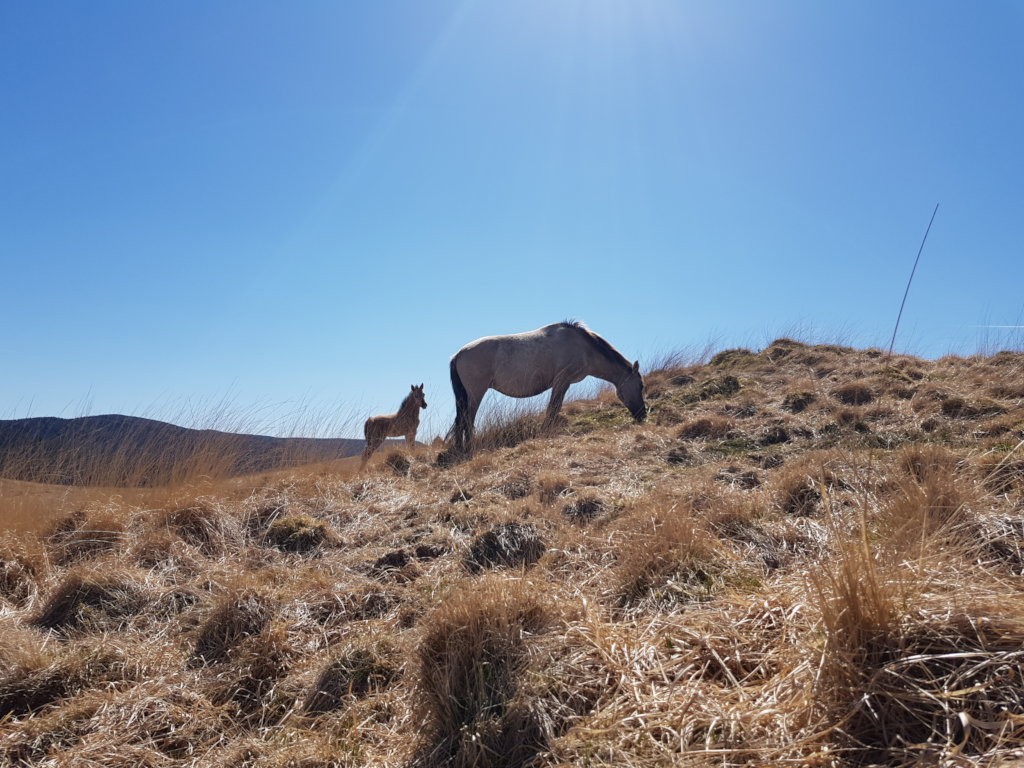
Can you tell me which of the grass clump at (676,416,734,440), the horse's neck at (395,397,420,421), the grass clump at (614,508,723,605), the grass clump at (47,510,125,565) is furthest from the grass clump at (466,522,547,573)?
the horse's neck at (395,397,420,421)

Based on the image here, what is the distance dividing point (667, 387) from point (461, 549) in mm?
8116

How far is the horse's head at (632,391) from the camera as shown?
9.99 m

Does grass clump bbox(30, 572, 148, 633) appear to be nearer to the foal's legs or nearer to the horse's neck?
the foal's legs

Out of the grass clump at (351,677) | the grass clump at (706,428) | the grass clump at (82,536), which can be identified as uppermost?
the grass clump at (706,428)

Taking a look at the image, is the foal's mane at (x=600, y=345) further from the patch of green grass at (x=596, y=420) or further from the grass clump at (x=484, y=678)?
the grass clump at (x=484, y=678)

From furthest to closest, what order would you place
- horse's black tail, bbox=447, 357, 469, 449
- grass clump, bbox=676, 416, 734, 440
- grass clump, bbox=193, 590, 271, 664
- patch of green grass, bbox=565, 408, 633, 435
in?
1. horse's black tail, bbox=447, 357, 469, 449
2. patch of green grass, bbox=565, 408, 633, 435
3. grass clump, bbox=676, 416, 734, 440
4. grass clump, bbox=193, 590, 271, 664

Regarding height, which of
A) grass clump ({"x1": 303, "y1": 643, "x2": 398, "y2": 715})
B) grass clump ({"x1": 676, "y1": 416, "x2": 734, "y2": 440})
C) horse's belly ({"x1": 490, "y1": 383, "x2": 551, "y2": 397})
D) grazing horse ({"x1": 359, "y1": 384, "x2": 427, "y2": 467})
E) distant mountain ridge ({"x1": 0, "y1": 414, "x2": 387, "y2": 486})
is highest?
horse's belly ({"x1": 490, "y1": 383, "x2": 551, "y2": 397})

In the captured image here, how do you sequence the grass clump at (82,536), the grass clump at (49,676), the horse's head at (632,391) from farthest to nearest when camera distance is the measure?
the horse's head at (632,391) → the grass clump at (82,536) → the grass clump at (49,676)

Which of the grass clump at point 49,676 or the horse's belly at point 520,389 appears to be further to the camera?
the horse's belly at point 520,389

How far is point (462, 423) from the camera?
32.4ft

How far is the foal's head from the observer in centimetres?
1158

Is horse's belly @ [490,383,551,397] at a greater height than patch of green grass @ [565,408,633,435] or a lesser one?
greater

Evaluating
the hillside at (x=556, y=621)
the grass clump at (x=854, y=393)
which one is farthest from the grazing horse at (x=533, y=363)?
the hillside at (x=556, y=621)

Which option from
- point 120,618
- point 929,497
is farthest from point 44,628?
point 929,497
